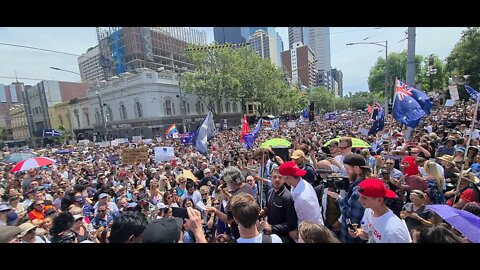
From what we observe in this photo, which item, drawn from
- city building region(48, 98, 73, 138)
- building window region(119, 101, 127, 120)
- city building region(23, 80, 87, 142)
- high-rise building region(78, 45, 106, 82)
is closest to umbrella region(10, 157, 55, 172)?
building window region(119, 101, 127, 120)

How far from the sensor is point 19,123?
68.1 metres

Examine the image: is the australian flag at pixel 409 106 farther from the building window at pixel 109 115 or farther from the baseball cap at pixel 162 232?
the building window at pixel 109 115

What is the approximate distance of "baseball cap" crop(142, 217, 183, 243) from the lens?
7.14 ft

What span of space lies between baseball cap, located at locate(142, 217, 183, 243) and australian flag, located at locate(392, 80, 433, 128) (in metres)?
5.85

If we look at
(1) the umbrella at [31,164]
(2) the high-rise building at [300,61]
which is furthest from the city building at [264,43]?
(1) the umbrella at [31,164]

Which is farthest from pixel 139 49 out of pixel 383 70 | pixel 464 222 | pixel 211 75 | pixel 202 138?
pixel 464 222

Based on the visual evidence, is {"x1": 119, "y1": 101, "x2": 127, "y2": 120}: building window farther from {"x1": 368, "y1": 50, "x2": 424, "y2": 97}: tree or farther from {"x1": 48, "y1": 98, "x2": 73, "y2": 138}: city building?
{"x1": 368, "y1": 50, "x2": 424, "y2": 97}: tree

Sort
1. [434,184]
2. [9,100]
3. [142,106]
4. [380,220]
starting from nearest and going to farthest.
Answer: [380,220]
[434,184]
[142,106]
[9,100]

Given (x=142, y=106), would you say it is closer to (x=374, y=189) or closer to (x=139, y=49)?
(x=139, y=49)

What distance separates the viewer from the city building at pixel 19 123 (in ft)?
211

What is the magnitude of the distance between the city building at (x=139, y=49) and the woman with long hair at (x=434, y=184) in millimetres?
54447

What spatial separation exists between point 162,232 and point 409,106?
6246mm
